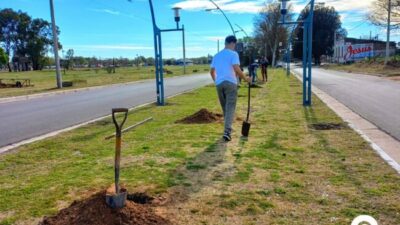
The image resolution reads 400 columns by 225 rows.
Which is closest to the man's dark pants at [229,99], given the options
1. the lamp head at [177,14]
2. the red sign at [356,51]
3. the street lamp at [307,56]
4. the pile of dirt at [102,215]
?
the pile of dirt at [102,215]

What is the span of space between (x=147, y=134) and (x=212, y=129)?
1.31 m

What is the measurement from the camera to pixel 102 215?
3.91 metres

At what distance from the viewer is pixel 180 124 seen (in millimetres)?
9984

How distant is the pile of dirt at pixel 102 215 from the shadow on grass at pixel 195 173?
544 millimetres

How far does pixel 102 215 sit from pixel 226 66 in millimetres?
4473

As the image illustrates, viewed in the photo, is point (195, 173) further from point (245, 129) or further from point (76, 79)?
point (76, 79)

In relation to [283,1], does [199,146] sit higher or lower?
lower

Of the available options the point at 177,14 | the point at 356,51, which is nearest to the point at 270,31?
Result: the point at 356,51

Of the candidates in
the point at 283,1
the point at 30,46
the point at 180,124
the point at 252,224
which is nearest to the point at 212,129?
the point at 180,124

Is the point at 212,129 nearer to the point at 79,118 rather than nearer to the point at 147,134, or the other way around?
the point at 147,134

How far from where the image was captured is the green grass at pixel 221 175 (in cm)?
424

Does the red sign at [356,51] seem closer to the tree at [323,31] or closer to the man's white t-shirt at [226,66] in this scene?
the tree at [323,31]

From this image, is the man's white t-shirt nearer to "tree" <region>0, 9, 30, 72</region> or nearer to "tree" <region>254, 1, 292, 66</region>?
"tree" <region>254, 1, 292, 66</region>

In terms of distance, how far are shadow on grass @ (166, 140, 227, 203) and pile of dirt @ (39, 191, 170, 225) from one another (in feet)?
1.78
